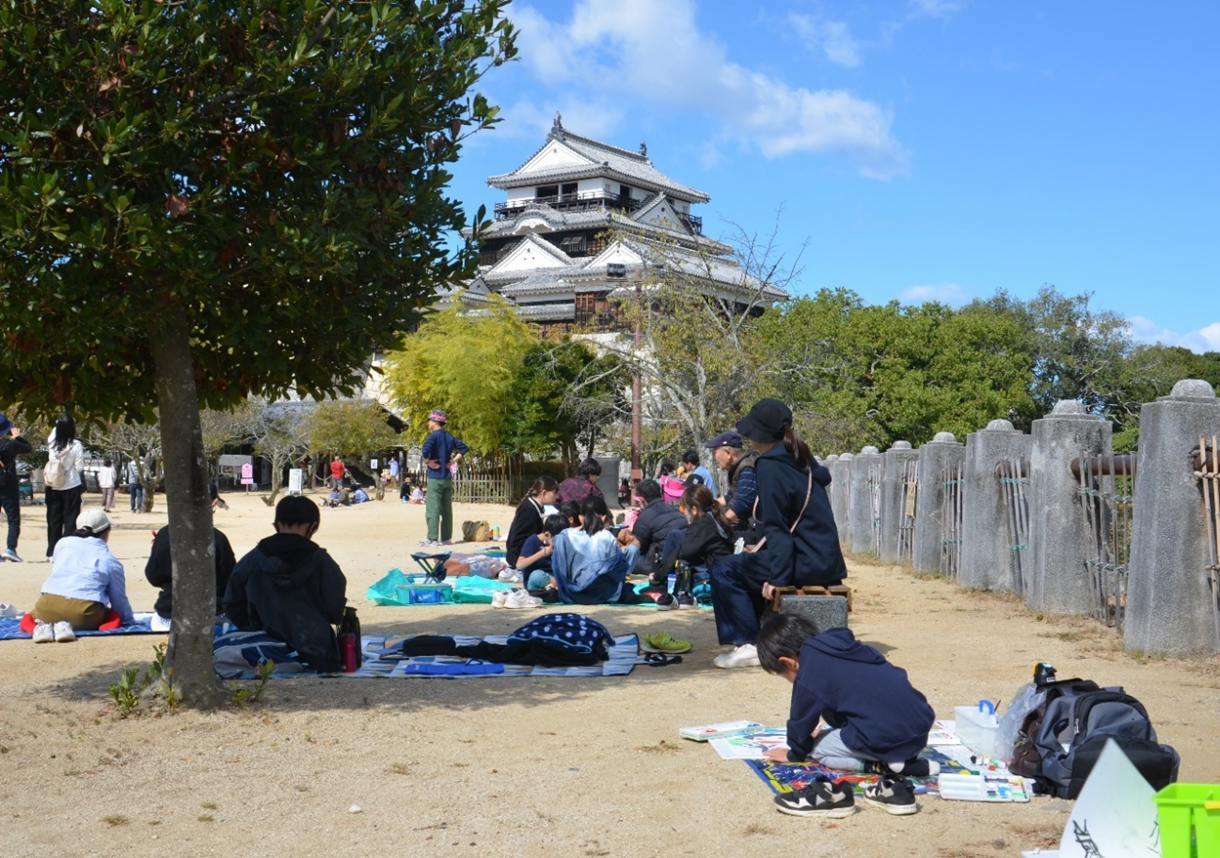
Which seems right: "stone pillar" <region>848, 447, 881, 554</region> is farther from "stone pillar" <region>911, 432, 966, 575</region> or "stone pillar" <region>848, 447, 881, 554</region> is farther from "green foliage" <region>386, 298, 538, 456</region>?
"green foliage" <region>386, 298, 538, 456</region>

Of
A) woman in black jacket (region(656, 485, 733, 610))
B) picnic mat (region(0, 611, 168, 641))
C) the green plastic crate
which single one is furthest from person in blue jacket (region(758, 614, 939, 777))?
picnic mat (region(0, 611, 168, 641))

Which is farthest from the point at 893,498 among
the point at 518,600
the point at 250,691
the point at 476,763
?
the point at 476,763

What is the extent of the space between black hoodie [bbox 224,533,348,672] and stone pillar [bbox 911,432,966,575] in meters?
8.94

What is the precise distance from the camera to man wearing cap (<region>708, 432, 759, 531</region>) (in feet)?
31.1

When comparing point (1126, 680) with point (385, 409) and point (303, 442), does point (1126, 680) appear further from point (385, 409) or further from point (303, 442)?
point (385, 409)

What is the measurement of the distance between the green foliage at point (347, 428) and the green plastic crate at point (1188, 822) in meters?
43.5

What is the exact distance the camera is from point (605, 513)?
14211mm

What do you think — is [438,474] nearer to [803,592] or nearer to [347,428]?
[803,592]

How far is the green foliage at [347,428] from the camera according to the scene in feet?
153

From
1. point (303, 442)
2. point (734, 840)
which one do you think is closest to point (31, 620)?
point (734, 840)

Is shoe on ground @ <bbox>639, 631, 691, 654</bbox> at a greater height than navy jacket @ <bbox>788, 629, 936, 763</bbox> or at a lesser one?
lesser

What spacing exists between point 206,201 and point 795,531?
4080 mm

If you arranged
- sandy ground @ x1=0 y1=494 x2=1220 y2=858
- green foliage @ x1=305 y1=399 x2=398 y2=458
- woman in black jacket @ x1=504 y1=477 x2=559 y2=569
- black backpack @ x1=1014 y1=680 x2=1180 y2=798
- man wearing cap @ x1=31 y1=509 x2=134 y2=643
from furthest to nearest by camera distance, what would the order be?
green foliage @ x1=305 y1=399 x2=398 y2=458 < woman in black jacket @ x1=504 y1=477 x2=559 y2=569 < man wearing cap @ x1=31 y1=509 x2=134 y2=643 < black backpack @ x1=1014 y1=680 x2=1180 y2=798 < sandy ground @ x1=0 y1=494 x2=1220 y2=858

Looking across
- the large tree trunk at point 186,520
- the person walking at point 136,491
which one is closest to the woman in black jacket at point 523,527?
the large tree trunk at point 186,520
